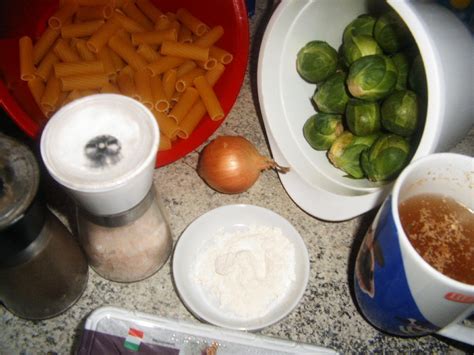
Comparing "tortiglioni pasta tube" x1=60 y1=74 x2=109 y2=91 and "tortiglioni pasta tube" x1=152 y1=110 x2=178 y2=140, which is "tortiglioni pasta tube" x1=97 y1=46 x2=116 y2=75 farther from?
"tortiglioni pasta tube" x1=152 y1=110 x2=178 y2=140

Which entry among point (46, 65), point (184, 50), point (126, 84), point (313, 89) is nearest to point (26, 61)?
point (46, 65)

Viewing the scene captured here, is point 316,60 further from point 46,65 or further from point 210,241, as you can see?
point 46,65

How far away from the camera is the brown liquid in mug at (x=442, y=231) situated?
0.51 meters

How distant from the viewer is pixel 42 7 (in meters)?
0.88

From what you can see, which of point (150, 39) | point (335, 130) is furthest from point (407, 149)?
point (150, 39)

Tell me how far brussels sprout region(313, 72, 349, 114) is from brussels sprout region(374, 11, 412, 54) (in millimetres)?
80

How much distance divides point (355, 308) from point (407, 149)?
25cm

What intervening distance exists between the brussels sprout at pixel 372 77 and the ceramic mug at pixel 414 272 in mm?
203

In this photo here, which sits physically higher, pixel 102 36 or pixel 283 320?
pixel 102 36

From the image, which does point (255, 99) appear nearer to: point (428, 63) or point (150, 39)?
point (150, 39)

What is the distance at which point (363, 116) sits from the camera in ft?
2.29

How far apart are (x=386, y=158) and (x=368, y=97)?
0.10 m

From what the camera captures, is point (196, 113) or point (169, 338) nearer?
point (169, 338)

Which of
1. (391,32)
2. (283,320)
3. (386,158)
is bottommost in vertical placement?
(283,320)
